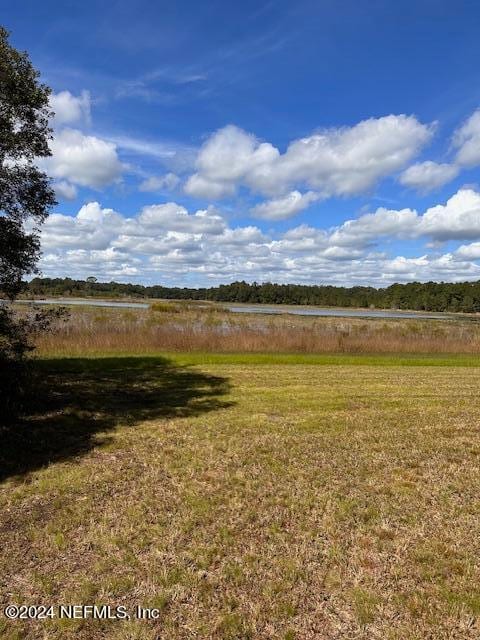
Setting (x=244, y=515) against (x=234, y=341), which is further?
(x=234, y=341)

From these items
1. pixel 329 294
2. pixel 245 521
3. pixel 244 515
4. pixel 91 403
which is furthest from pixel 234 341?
pixel 329 294

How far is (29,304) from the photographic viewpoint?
33.4ft

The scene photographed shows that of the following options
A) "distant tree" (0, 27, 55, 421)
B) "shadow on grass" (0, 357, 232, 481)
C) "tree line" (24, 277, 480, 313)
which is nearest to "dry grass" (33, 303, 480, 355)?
"shadow on grass" (0, 357, 232, 481)

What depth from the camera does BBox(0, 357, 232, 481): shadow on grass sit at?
639 centimetres

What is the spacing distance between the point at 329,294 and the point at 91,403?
11934cm

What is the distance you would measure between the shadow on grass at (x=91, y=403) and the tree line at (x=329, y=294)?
256 ft

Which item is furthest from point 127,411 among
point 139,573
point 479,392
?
point 479,392

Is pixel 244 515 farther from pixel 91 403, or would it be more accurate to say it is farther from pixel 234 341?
pixel 234 341

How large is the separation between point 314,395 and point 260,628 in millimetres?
7761

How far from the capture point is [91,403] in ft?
30.6

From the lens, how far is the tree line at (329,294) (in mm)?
100312

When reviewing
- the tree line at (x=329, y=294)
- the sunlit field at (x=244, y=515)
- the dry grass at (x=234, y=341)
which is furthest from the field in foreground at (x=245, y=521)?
the tree line at (x=329, y=294)

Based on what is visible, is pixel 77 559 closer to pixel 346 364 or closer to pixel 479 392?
pixel 479 392

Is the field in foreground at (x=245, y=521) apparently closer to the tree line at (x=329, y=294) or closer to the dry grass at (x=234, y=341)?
the dry grass at (x=234, y=341)
